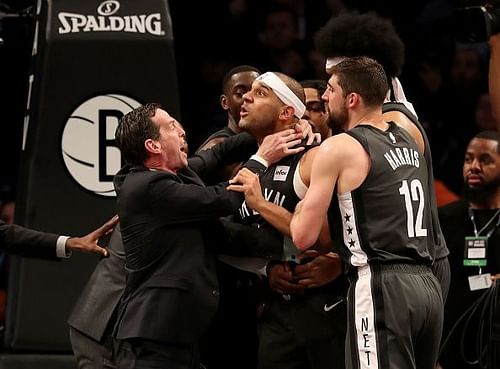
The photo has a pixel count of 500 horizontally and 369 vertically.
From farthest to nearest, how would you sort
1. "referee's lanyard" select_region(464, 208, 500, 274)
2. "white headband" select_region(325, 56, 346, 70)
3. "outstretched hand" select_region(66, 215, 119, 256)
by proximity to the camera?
1. "referee's lanyard" select_region(464, 208, 500, 274)
2. "white headband" select_region(325, 56, 346, 70)
3. "outstretched hand" select_region(66, 215, 119, 256)

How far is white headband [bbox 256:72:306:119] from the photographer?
5.50 metres

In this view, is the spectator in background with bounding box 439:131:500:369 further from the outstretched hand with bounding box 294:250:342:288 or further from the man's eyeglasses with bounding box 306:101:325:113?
the outstretched hand with bounding box 294:250:342:288

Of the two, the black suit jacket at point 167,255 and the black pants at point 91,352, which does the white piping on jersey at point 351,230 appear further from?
the black pants at point 91,352

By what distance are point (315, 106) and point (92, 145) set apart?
1.19 m

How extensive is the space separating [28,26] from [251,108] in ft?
5.96

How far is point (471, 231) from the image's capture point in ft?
24.7

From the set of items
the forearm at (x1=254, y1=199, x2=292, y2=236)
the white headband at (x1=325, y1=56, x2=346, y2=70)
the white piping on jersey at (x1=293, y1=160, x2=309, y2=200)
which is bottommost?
the forearm at (x1=254, y1=199, x2=292, y2=236)

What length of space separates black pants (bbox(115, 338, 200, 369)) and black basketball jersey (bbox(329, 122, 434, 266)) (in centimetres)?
84

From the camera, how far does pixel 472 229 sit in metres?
7.53

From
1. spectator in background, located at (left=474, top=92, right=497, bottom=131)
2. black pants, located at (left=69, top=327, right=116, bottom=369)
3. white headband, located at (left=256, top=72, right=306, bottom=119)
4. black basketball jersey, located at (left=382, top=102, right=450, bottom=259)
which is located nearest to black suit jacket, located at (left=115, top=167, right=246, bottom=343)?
black pants, located at (left=69, top=327, right=116, bottom=369)

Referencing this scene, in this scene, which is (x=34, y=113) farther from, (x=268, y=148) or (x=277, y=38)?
(x=277, y=38)

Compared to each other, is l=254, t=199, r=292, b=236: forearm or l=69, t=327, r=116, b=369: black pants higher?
l=254, t=199, r=292, b=236: forearm

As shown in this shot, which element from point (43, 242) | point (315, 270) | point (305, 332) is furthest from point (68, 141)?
point (305, 332)

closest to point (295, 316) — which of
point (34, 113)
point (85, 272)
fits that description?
point (85, 272)
